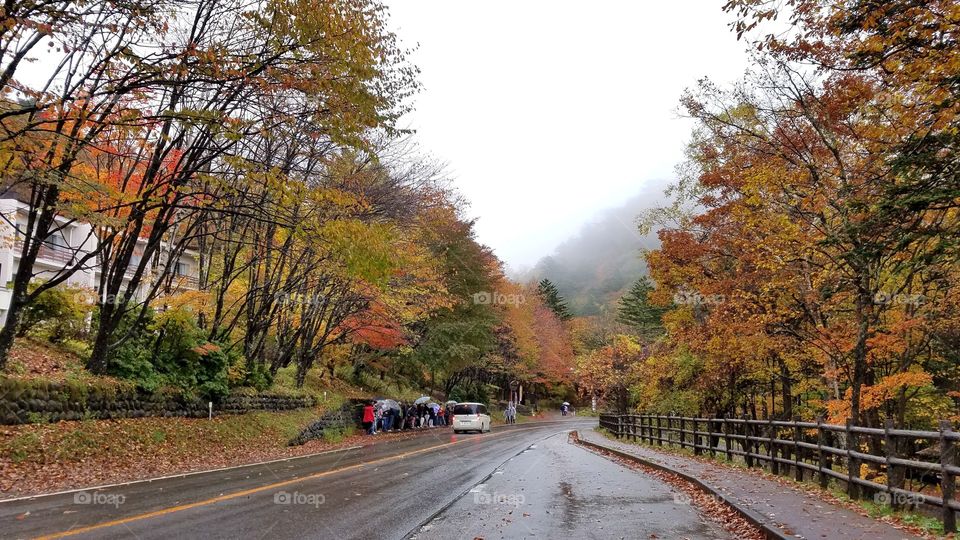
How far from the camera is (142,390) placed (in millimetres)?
15297

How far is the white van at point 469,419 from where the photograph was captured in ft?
116

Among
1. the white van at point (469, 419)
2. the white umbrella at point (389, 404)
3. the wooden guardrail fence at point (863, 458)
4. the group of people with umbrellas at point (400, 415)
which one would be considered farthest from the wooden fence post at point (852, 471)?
the white van at point (469, 419)

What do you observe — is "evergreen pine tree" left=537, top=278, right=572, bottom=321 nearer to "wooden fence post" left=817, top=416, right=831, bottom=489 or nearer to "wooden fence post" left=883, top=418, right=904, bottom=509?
"wooden fence post" left=817, top=416, right=831, bottom=489

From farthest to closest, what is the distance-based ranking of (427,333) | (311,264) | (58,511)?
1. (427,333)
2. (311,264)
3. (58,511)

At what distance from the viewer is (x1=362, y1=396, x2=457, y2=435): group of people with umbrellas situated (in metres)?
29.0

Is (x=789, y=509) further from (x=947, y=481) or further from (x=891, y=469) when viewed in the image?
(x=947, y=481)

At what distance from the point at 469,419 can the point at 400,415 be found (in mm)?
4714

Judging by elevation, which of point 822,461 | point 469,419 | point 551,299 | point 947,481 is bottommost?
point 469,419

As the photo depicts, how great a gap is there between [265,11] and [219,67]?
5.84ft

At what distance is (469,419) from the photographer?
35.6m

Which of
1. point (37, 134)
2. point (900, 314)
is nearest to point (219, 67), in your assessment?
point (37, 134)

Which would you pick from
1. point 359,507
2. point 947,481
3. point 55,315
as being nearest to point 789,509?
point 947,481

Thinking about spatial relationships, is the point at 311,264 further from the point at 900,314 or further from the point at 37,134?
the point at 900,314

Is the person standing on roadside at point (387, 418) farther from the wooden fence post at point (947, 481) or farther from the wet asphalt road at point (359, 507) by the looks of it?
the wooden fence post at point (947, 481)
